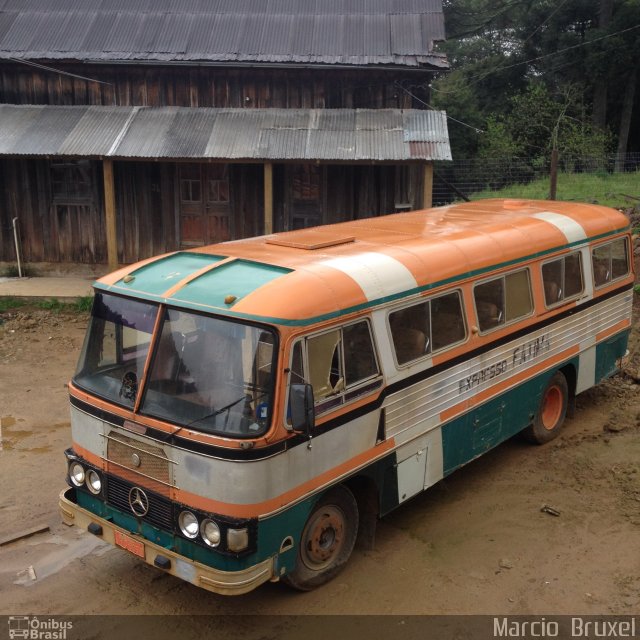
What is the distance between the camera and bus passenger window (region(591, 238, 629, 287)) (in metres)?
8.47

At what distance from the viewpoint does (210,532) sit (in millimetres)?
4781

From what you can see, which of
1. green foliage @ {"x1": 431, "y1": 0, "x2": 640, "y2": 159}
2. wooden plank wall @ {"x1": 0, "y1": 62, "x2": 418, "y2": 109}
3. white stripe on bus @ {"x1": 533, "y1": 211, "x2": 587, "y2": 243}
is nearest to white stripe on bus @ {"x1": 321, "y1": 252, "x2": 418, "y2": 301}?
white stripe on bus @ {"x1": 533, "y1": 211, "x2": 587, "y2": 243}

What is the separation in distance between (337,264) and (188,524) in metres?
2.22

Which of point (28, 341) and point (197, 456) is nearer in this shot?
point (197, 456)

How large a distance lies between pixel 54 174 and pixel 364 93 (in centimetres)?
684

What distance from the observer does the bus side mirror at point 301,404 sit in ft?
15.2

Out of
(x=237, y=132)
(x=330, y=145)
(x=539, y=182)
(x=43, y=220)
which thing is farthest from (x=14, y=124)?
(x=539, y=182)

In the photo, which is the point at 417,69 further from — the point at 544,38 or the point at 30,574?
the point at 544,38

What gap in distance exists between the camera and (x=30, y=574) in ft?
19.1

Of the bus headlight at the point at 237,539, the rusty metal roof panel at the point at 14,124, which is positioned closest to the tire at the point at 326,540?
the bus headlight at the point at 237,539

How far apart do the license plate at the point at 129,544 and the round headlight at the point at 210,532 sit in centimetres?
62

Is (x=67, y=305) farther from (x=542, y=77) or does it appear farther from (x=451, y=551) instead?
(x=542, y=77)

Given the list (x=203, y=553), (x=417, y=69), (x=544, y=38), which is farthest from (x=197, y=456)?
(x=544, y=38)

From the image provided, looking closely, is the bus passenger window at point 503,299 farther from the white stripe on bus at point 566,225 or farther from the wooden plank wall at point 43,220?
the wooden plank wall at point 43,220
